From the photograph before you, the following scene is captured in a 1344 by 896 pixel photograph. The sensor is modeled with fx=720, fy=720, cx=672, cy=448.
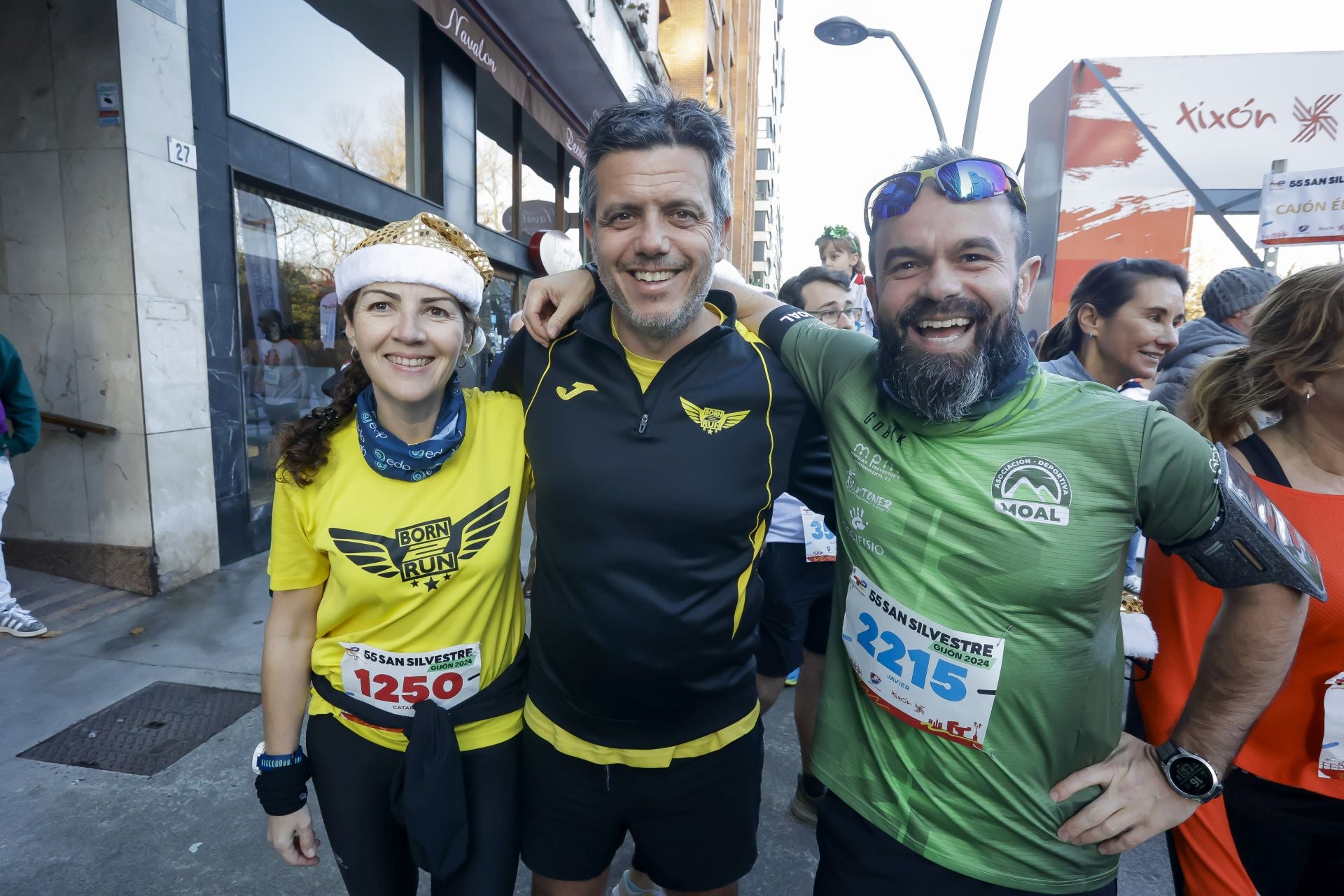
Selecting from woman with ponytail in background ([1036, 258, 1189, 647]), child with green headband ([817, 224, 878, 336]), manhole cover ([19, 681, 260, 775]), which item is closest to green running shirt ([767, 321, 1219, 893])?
woman with ponytail in background ([1036, 258, 1189, 647])

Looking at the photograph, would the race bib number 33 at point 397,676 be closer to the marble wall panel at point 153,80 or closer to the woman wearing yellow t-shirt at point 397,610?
the woman wearing yellow t-shirt at point 397,610

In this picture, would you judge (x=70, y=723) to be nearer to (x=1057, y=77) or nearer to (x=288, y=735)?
(x=288, y=735)

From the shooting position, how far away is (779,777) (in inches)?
123

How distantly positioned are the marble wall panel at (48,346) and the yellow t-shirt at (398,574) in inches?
161

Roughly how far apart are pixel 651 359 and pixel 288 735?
124 cm

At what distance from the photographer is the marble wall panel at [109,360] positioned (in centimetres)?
440

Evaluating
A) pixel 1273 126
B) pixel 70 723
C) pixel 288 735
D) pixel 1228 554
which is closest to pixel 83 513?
pixel 70 723

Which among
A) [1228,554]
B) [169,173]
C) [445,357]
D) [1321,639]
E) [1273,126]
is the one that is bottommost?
[1321,639]

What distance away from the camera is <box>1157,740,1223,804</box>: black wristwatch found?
4.43ft

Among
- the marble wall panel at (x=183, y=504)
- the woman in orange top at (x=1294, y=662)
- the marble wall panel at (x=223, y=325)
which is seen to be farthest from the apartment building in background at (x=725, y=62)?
the woman in orange top at (x=1294, y=662)

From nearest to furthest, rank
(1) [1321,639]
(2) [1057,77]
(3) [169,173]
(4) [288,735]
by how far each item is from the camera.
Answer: (1) [1321,639] < (4) [288,735] < (3) [169,173] < (2) [1057,77]

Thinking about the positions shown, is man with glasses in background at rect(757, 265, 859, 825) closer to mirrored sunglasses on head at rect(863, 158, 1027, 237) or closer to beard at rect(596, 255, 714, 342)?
beard at rect(596, 255, 714, 342)

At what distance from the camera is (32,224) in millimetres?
4508

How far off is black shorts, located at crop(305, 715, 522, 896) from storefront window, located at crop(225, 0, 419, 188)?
16.6 ft
